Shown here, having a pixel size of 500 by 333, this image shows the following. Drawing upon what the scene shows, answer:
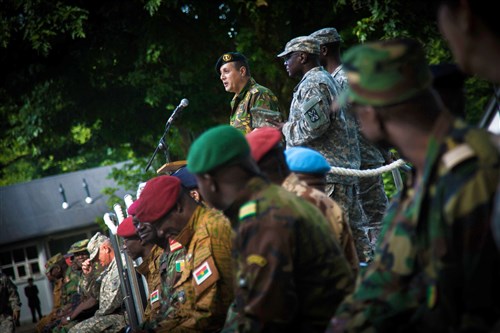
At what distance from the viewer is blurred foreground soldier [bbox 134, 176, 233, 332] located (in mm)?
5227

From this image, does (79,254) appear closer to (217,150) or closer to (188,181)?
(188,181)

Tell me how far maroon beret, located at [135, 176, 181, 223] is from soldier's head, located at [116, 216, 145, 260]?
190 centimetres

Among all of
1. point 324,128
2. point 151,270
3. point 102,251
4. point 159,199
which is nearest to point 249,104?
Answer: point 324,128

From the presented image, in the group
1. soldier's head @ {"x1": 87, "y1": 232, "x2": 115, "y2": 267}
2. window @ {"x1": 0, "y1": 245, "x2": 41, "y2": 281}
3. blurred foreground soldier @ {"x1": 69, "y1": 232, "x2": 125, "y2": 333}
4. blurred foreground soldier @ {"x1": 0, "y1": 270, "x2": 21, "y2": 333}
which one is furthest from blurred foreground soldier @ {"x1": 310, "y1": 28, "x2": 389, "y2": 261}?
window @ {"x1": 0, "y1": 245, "x2": 41, "y2": 281}

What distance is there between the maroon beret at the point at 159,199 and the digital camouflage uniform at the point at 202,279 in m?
0.21

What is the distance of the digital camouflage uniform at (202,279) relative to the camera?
5215mm

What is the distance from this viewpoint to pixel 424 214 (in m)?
2.88

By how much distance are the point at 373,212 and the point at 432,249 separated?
5.02 m

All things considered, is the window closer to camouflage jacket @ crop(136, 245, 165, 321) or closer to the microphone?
camouflage jacket @ crop(136, 245, 165, 321)

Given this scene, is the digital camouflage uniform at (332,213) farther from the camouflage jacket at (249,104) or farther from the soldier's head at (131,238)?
the soldier's head at (131,238)

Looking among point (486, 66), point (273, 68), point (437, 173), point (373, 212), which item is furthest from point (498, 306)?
point (273, 68)

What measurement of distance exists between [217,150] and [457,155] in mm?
1545

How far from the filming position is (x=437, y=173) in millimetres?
2795

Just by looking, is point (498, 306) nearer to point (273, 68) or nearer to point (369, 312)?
point (369, 312)
